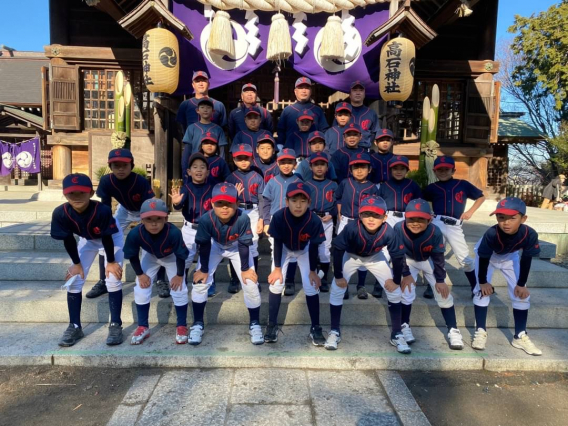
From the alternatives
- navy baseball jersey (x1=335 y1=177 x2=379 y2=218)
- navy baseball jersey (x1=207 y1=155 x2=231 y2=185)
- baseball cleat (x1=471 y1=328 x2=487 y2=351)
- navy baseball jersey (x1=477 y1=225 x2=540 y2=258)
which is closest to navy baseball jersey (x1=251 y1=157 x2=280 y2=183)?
navy baseball jersey (x1=207 y1=155 x2=231 y2=185)

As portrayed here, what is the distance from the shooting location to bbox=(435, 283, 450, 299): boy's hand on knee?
3.99 meters

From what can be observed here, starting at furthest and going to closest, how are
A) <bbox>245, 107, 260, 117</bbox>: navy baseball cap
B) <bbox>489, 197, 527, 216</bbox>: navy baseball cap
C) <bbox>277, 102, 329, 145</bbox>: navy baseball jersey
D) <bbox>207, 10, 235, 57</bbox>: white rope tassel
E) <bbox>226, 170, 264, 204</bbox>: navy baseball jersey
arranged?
<bbox>207, 10, 235, 57</bbox>: white rope tassel
<bbox>277, 102, 329, 145</bbox>: navy baseball jersey
<bbox>245, 107, 260, 117</bbox>: navy baseball cap
<bbox>226, 170, 264, 204</bbox>: navy baseball jersey
<bbox>489, 197, 527, 216</bbox>: navy baseball cap

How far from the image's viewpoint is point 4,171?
13.7m

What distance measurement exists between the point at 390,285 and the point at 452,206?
166 centimetres

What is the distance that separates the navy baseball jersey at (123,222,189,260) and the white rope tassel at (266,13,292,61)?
168 inches

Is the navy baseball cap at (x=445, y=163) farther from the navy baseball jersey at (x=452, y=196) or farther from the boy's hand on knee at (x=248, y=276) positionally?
the boy's hand on knee at (x=248, y=276)

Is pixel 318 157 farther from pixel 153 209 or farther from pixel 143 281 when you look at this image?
pixel 143 281

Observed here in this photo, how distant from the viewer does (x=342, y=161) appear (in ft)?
17.7

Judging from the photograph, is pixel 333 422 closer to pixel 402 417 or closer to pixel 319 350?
pixel 402 417

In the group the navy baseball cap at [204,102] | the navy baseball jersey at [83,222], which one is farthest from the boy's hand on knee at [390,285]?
the navy baseball cap at [204,102]

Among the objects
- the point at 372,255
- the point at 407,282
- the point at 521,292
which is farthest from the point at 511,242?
Result: the point at 372,255

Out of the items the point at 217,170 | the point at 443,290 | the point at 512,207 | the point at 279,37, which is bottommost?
the point at 443,290

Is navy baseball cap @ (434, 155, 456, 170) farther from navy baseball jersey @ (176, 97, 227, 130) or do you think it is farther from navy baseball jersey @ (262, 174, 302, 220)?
navy baseball jersey @ (176, 97, 227, 130)

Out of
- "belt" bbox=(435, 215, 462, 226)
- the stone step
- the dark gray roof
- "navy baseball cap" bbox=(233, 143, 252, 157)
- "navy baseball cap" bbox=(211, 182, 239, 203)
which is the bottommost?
the stone step
